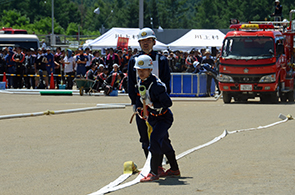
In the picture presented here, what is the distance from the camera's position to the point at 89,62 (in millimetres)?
27984

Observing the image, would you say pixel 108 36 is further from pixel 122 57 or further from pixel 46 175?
pixel 46 175

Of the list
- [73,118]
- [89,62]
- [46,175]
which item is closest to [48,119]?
[73,118]

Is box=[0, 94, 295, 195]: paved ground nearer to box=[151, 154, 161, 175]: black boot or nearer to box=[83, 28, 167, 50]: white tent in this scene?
box=[151, 154, 161, 175]: black boot

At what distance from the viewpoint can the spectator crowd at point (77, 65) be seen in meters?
25.4

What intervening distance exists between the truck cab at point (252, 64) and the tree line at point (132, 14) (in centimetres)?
8027

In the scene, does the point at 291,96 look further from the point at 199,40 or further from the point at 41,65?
the point at 199,40

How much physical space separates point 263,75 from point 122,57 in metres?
9.76

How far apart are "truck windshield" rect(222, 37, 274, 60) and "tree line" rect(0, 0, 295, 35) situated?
80.2m

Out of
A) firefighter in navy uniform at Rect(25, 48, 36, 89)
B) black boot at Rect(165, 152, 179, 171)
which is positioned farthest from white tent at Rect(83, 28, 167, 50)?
black boot at Rect(165, 152, 179, 171)

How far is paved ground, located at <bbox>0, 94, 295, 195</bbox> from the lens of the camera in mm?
6906

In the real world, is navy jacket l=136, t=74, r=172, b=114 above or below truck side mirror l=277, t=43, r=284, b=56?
below

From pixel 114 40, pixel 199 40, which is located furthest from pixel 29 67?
pixel 199 40

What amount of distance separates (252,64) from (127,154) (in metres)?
12.4

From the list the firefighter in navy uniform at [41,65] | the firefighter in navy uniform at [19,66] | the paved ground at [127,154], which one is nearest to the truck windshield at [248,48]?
the paved ground at [127,154]
